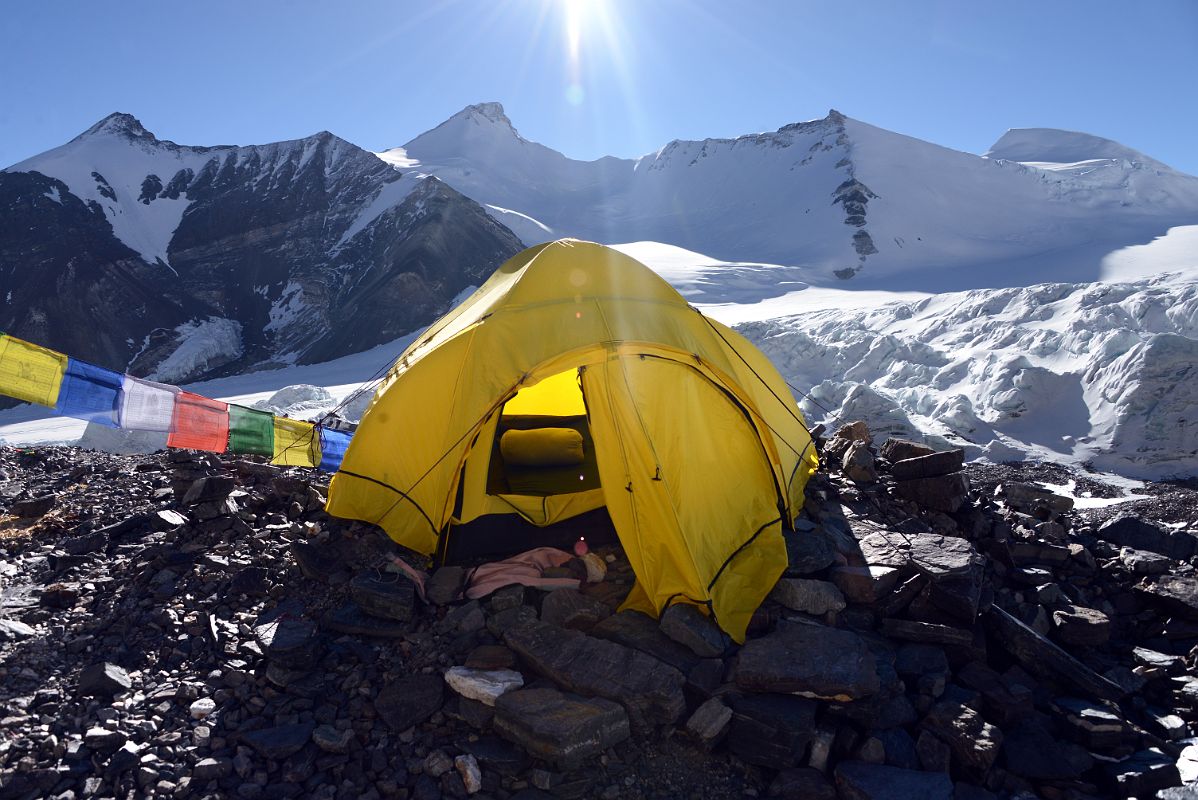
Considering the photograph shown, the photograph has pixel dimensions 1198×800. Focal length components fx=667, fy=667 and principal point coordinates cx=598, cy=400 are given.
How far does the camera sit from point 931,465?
7172 mm

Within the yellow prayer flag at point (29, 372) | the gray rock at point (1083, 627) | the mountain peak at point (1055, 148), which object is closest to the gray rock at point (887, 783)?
the gray rock at point (1083, 627)

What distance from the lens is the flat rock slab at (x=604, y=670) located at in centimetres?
421

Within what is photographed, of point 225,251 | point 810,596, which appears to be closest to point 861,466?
point 810,596

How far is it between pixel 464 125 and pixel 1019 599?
133752 mm

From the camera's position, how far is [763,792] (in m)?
3.90

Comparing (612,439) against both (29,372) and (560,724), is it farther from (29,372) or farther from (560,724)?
(29,372)

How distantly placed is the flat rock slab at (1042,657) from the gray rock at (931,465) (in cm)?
231

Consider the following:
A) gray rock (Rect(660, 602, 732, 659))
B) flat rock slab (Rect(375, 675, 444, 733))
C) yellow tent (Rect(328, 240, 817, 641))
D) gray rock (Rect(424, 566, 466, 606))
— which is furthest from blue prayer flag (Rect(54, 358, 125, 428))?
gray rock (Rect(660, 602, 732, 659))

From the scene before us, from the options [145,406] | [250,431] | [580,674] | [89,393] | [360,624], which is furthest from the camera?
[250,431]

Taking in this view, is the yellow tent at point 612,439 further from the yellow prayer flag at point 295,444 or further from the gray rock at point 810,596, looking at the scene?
the yellow prayer flag at point 295,444

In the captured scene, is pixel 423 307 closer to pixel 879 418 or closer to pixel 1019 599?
pixel 879 418

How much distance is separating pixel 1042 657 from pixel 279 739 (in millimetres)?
5165

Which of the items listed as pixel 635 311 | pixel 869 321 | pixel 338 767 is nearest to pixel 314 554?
pixel 338 767

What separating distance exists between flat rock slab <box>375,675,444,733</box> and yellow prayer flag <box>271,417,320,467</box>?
7.38 meters
